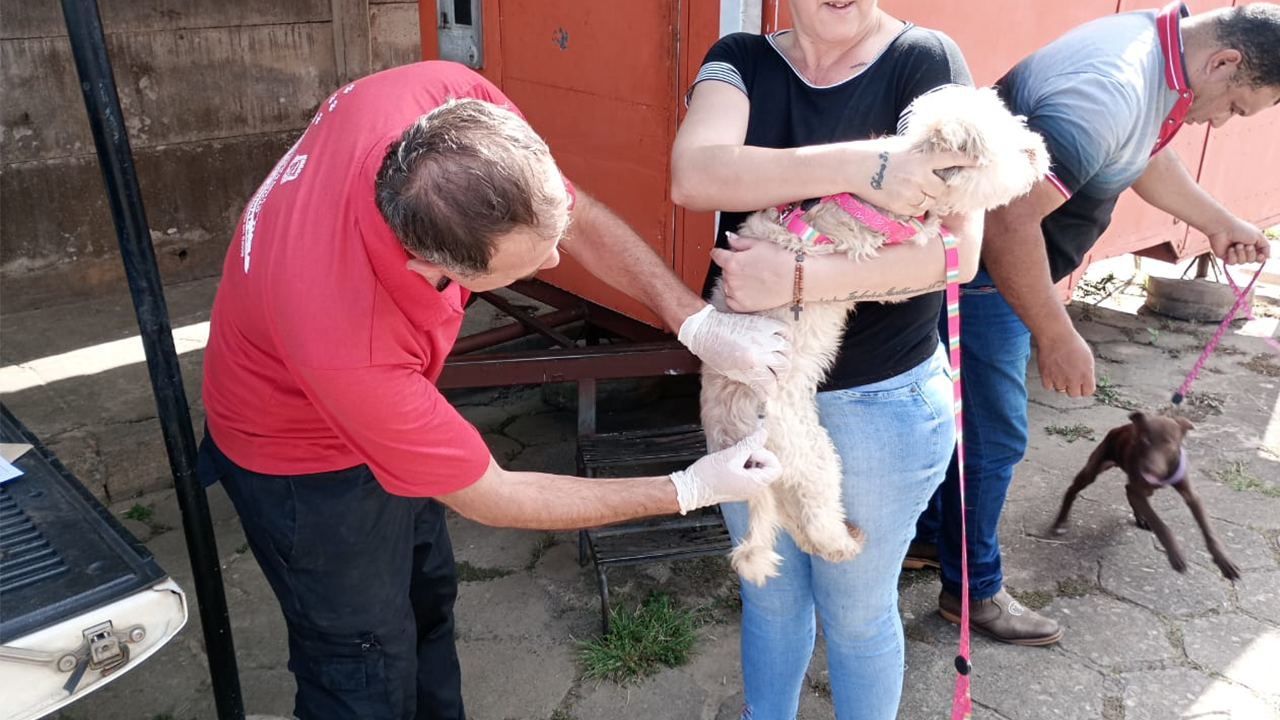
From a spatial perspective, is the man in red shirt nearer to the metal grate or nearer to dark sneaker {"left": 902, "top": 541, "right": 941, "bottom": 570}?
the metal grate

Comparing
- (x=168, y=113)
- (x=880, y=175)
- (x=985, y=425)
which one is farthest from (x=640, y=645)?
(x=168, y=113)

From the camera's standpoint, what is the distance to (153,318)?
1959mm

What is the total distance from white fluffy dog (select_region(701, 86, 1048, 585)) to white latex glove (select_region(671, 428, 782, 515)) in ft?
0.16

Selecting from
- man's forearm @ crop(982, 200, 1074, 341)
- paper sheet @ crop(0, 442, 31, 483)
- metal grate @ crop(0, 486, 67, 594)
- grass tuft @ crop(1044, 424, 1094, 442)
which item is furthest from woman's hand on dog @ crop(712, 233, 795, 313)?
grass tuft @ crop(1044, 424, 1094, 442)

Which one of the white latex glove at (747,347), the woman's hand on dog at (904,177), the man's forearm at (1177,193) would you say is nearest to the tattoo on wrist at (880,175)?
the woman's hand on dog at (904,177)

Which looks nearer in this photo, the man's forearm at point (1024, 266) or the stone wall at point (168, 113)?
the man's forearm at point (1024, 266)

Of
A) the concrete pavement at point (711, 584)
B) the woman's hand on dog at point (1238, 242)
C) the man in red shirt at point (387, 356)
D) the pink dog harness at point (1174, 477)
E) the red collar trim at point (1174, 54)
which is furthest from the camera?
the pink dog harness at point (1174, 477)

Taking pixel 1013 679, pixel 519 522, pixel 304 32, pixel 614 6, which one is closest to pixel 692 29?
pixel 614 6

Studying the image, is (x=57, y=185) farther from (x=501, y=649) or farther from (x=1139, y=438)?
(x=1139, y=438)

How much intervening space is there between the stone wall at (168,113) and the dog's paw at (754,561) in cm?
434

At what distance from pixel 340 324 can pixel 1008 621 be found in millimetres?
2431

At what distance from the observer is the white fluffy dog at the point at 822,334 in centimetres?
166

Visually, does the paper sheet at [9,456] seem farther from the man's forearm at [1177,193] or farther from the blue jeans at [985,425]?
the man's forearm at [1177,193]

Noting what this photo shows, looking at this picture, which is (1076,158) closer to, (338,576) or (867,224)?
(867,224)
